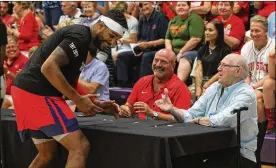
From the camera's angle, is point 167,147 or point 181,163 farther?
point 181,163

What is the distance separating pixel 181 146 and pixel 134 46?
15.1ft

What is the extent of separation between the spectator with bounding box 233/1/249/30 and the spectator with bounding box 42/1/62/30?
349 cm

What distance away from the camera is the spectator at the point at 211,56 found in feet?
23.5

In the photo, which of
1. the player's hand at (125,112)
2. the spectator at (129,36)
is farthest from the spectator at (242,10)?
the player's hand at (125,112)

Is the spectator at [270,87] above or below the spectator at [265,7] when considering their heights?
below

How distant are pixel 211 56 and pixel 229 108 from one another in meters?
2.54

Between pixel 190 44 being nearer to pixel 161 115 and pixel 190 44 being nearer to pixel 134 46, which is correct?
pixel 134 46

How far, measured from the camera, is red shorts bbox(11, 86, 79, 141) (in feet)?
14.7

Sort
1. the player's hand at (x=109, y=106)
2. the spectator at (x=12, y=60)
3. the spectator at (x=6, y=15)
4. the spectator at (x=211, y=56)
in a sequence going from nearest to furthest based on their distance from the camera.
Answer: the player's hand at (x=109, y=106) → the spectator at (x=211, y=56) → the spectator at (x=12, y=60) → the spectator at (x=6, y=15)

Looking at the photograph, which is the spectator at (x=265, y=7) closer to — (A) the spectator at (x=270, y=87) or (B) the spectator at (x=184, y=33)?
(B) the spectator at (x=184, y=33)

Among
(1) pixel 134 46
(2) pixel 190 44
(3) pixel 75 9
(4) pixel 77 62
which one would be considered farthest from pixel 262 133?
(3) pixel 75 9

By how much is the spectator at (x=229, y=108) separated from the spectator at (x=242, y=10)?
364 cm

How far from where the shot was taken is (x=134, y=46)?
345 inches

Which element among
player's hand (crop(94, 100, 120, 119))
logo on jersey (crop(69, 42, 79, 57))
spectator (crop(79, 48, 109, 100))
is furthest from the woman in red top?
logo on jersey (crop(69, 42, 79, 57))
